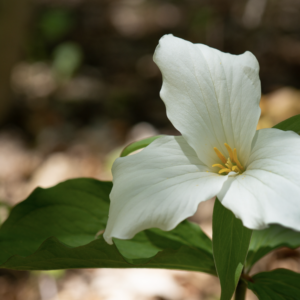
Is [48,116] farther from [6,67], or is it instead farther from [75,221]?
[75,221]

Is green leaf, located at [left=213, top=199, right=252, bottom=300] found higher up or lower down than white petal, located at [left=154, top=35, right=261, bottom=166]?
lower down

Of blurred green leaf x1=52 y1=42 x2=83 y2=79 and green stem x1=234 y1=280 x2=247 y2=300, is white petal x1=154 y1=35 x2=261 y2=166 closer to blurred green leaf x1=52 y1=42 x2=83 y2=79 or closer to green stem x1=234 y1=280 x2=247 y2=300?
green stem x1=234 y1=280 x2=247 y2=300

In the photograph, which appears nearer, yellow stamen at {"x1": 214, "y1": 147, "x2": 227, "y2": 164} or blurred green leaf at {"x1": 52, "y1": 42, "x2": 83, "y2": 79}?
yellow stamen at {"x1": 214, "y1": 147, "x2": 227, "y2": 164}

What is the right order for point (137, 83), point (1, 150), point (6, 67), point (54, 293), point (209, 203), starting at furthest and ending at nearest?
1. point (137, 83)
2. point (6, 67)
3. point (1, 150)
4. point (209, 203)
5. point (54, 293)

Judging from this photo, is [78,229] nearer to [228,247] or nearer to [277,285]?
[228,247]

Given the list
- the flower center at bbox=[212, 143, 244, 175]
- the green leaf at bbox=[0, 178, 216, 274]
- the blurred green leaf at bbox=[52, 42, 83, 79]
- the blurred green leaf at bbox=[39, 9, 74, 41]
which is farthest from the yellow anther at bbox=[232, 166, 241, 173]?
the blurred green leaf at bbox=[39, 9, 74, 41]

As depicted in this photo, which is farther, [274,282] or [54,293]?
[54,293]

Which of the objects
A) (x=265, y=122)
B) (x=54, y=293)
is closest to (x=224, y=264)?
(x=54, y=293)
